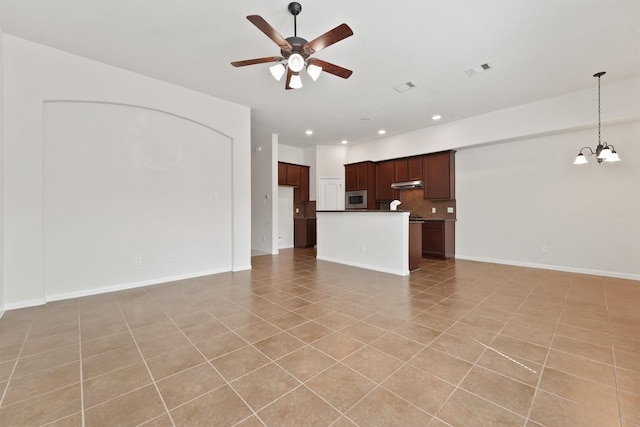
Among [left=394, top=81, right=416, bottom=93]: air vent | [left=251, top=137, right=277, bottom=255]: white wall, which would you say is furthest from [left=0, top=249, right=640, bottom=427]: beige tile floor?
[left=251, top=137, right=277, bottom=255]: white wall

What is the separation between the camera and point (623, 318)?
2707mm

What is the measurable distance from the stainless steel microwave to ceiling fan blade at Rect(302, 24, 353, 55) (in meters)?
5.47

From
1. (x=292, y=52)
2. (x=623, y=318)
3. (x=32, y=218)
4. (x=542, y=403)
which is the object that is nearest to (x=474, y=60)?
(x=292, y=52)

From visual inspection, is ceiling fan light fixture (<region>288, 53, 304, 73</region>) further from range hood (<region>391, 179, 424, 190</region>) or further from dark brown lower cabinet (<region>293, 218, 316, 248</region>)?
dark brown lower cabinet (<region>293, 218, 316, 248</region>)

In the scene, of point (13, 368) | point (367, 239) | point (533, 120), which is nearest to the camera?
point (13, 368)

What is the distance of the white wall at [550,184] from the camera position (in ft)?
13.9

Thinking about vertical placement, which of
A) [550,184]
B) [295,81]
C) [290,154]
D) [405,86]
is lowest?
[550,184]

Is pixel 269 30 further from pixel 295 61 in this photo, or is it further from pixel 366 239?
pixel 366 239

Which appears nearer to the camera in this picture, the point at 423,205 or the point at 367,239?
the point at 367,239

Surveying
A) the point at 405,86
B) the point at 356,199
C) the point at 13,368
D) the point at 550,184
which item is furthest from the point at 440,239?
the point at 13,368

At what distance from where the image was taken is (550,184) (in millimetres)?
4949

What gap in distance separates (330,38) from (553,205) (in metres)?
5.33

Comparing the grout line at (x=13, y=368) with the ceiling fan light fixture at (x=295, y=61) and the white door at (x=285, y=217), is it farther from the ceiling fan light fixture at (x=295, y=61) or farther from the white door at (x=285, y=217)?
the white door at (x=285, y=217)

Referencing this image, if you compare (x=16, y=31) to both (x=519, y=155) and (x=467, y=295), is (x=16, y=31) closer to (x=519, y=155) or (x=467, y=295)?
(x=467, y=295)
